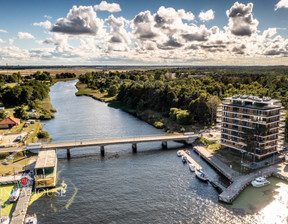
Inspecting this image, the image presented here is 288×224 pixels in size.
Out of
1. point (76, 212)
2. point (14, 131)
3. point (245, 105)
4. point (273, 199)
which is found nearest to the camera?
point (76, 212)

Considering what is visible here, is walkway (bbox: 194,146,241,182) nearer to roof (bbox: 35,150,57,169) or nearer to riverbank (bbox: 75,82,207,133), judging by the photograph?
riverbank (bbox: 75,82,207,133)

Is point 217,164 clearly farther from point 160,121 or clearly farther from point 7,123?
point 7,123

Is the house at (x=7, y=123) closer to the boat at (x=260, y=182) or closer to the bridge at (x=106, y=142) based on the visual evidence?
the bridge at (x=106, y=142)

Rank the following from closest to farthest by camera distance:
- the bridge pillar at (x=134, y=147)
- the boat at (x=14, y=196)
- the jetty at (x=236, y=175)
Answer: the boat at (x=14, y=196), the jetty at (x=236, y=175), the bridge pillar at (x=134, y=147)

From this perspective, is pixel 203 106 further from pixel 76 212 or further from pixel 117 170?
pixel 76 212

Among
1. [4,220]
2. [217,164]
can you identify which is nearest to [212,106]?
[217,164]

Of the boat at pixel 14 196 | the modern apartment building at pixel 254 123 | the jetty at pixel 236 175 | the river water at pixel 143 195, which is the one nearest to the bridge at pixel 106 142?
the river water at pixel 143 195

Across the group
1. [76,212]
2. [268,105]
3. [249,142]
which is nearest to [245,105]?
[268,105]
